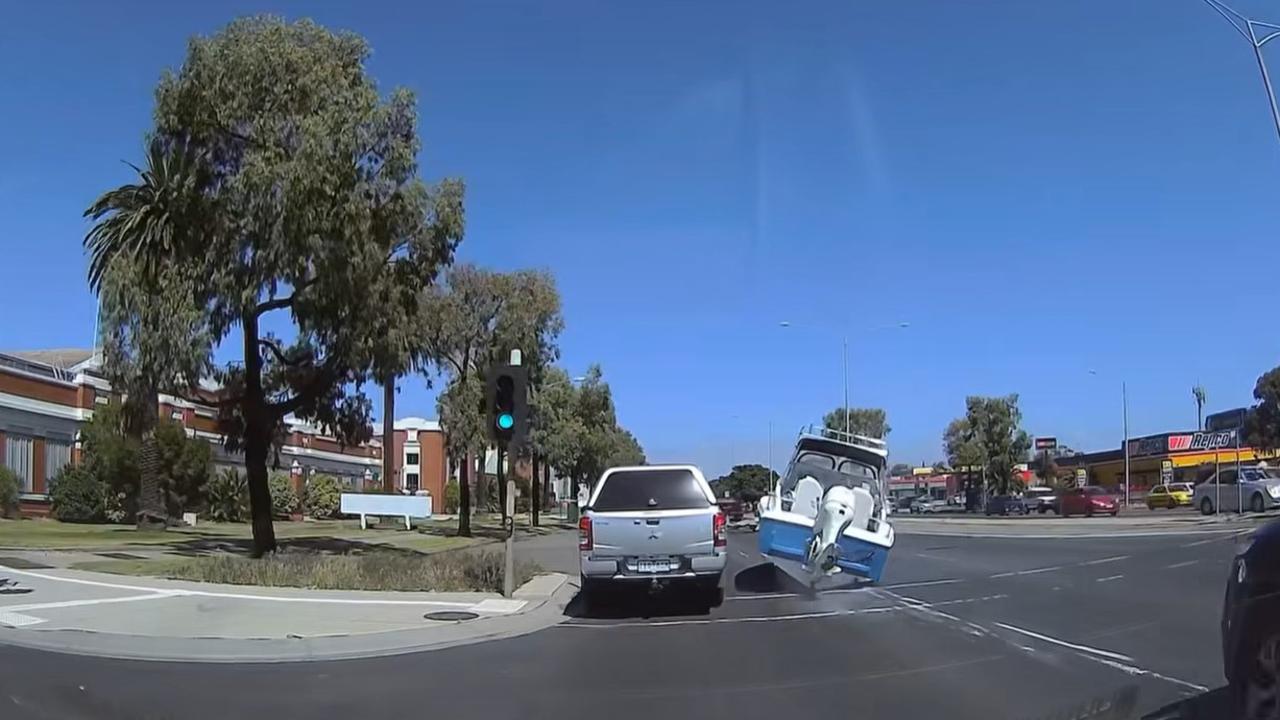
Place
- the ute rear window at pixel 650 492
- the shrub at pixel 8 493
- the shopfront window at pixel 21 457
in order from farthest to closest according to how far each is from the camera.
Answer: the shopfront window at pixel 21 457, the shrub at pixel 8 493, the ute rear window at pixel 650 492

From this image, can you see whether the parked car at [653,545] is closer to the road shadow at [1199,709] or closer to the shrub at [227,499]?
the road shadow at [1199,709]

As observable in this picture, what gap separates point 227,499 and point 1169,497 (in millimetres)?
46108

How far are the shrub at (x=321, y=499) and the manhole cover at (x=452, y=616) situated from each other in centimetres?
4598

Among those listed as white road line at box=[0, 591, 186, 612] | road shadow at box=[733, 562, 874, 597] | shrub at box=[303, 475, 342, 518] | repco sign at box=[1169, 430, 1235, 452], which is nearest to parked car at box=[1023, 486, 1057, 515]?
repco sign at box=[1169, 430, 1235, 452]

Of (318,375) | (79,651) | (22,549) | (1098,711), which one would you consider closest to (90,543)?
(22,549)

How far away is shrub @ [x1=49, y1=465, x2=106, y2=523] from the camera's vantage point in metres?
41.0

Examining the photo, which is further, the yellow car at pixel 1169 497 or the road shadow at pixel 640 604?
the yellow car at pixel 1169 497

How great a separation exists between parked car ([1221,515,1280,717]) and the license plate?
886 cm

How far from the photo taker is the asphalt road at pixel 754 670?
8.61 metres

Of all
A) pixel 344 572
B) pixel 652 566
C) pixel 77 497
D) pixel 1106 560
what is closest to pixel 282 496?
pixel 77 497

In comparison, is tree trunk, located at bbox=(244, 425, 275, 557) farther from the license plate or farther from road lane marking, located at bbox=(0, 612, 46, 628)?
the license plate

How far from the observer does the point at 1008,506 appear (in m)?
68.4

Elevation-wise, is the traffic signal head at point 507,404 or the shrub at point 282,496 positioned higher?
the traffic signal head at point 507,404

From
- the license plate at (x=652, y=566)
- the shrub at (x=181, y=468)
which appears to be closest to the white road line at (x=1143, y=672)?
the license plate at (x=652, y=566)
